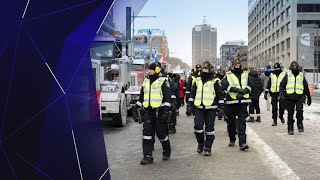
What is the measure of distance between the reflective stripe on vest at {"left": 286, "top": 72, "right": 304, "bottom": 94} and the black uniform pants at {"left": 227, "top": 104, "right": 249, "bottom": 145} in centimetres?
225

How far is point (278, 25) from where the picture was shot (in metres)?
97.1

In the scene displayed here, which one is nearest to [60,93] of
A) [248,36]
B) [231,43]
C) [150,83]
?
[150,83]

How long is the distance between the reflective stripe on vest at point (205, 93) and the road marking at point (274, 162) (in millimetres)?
1416

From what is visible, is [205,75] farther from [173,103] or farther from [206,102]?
[173,103]

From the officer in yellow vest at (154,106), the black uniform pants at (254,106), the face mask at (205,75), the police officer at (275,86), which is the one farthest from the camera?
the black uniform pants at (254,106)

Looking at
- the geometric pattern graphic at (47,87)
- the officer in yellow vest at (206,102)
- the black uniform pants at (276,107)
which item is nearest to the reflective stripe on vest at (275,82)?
the black uniform pants at (276,107)

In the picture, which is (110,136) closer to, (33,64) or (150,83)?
(150,83)

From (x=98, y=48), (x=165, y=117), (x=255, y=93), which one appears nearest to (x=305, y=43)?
(x=255, y=93)

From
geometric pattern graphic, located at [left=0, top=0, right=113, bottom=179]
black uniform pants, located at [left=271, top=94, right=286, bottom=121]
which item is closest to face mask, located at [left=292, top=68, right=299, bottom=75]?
black uniform pants, located at [left=271, top=94, right=286, bottom=121]

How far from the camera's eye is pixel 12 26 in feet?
8.42

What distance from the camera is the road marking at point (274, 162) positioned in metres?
5.95

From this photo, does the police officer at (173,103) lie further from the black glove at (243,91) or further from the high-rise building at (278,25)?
the high-rise building at (278,25)

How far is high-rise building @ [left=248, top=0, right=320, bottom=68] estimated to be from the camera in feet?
277

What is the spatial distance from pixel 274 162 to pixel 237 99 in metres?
1.74
